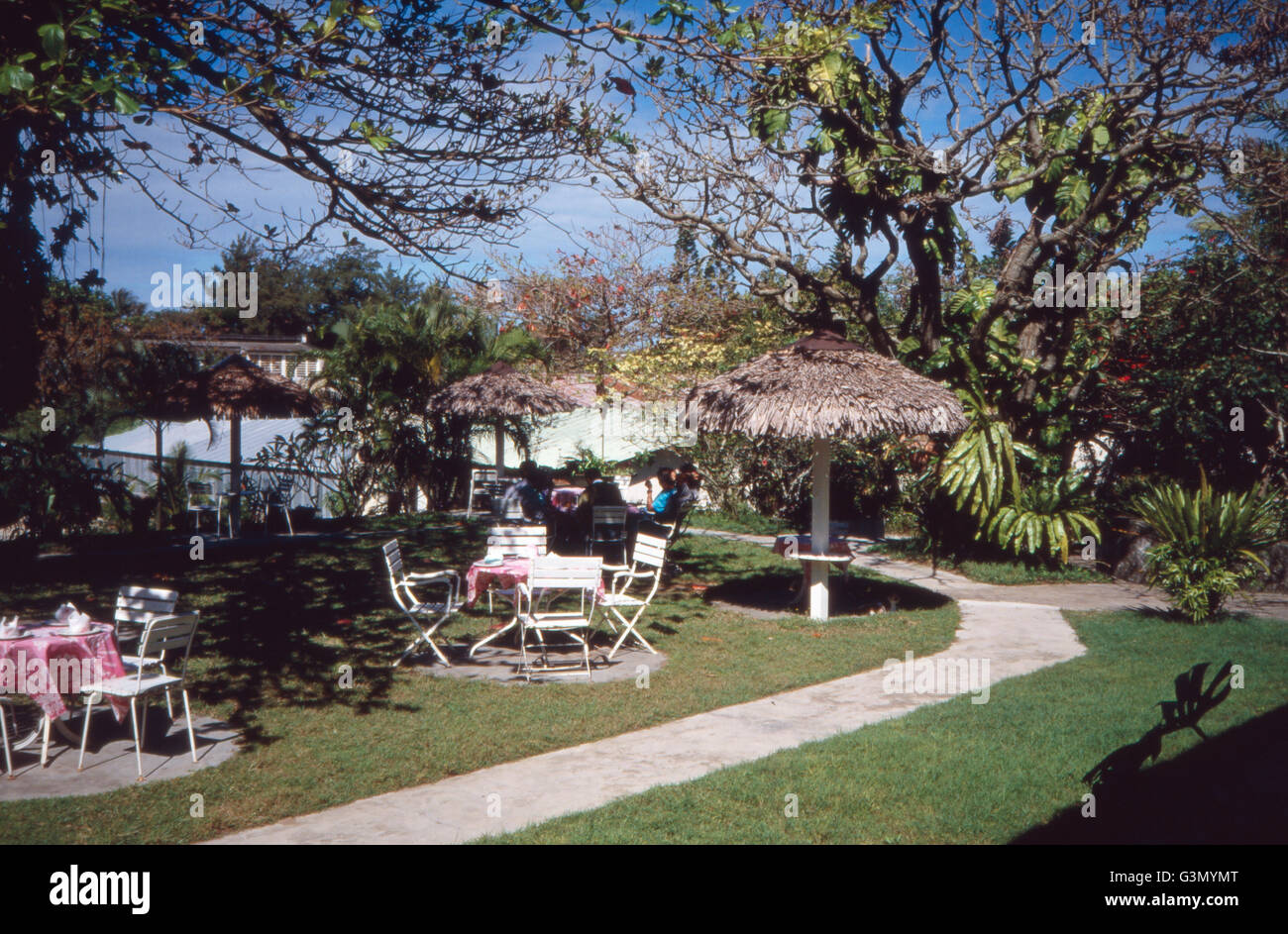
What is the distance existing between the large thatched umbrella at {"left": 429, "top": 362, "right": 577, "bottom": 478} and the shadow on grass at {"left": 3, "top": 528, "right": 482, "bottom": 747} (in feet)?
7.81

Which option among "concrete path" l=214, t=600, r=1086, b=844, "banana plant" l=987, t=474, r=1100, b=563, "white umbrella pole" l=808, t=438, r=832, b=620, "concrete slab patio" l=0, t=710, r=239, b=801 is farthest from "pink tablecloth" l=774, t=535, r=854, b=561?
"concrete slab patio" l=0, t=710, r=239, b=801

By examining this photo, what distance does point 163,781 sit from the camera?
568cm

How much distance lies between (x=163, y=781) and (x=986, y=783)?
496 centimetres

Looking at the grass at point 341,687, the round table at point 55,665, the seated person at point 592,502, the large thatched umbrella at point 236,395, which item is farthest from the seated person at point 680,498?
the round table at point 55,665

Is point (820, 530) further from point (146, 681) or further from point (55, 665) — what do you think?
point (55, 665)

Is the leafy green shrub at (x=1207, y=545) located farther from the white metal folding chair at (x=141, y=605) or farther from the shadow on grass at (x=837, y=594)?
the white metal folding chair at (x=141, y=605)

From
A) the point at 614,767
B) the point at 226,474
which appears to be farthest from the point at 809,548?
the point at 226,474

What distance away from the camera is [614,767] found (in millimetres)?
6086

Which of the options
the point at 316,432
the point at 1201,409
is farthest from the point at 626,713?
the point at 316,432

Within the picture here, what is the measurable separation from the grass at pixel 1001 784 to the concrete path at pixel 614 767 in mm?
266

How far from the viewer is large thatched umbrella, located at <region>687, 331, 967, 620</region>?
32.8 feet

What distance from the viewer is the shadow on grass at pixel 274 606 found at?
304 inches

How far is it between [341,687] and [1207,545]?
29.9ft

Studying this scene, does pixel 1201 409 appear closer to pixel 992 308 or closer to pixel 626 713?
pixel 992 308
